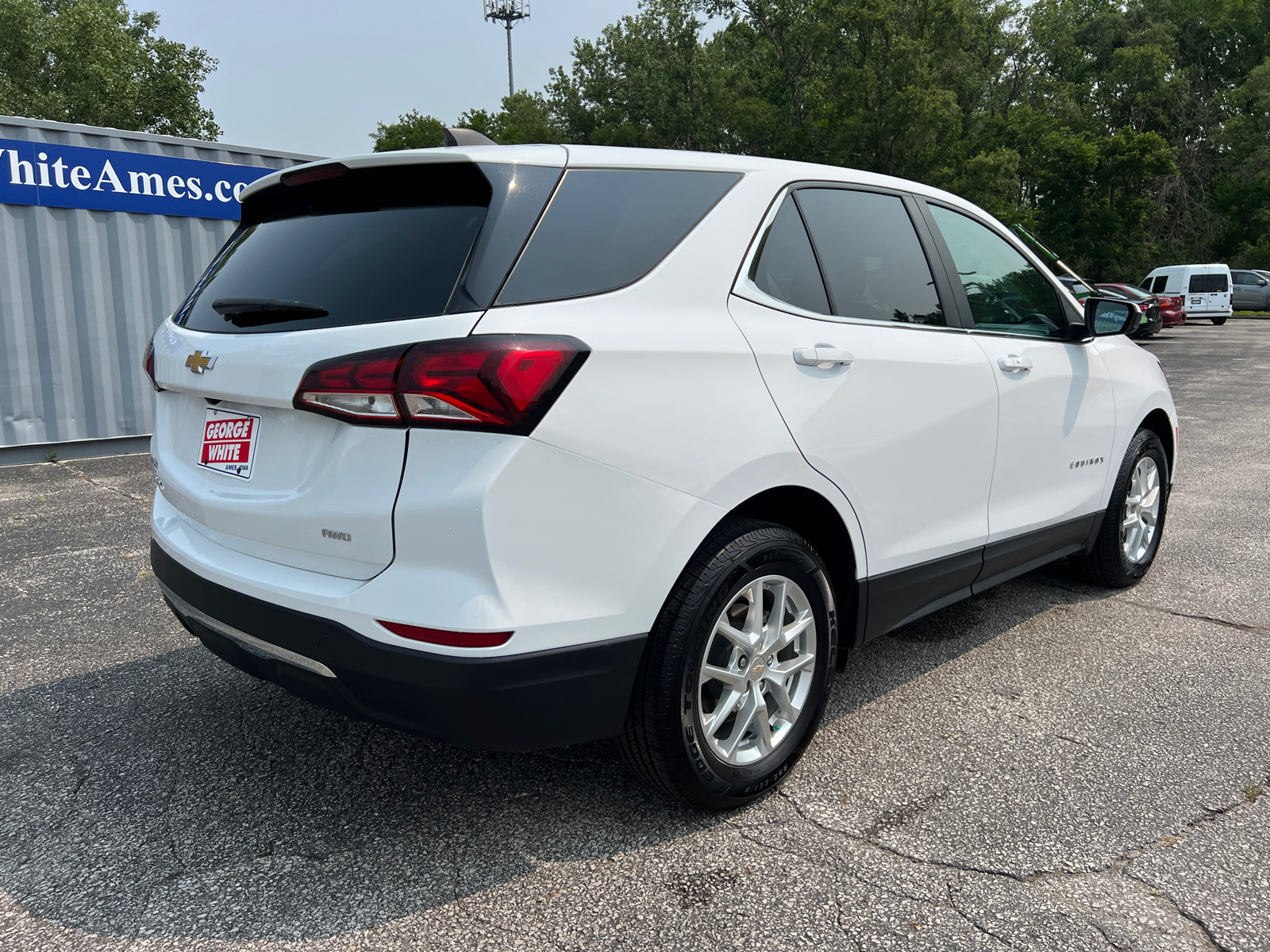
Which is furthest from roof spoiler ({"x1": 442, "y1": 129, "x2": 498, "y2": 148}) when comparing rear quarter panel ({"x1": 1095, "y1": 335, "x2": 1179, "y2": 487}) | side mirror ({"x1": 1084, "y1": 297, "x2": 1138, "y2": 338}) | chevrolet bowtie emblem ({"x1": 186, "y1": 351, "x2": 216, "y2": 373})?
rear quarter panel ({"x1": 1095, "y1": 335, "x2": 1179, "y2": 487})

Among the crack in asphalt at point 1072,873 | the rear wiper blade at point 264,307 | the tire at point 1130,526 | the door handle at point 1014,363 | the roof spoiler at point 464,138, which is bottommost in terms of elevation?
the crack in asphalt at point 1072,873

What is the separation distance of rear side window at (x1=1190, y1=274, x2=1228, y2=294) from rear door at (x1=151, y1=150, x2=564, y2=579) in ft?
113

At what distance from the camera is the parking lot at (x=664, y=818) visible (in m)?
2.15

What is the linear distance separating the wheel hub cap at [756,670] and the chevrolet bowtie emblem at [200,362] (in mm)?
1466

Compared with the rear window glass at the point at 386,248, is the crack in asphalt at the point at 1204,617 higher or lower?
lower

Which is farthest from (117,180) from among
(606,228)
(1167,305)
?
(1167,305)

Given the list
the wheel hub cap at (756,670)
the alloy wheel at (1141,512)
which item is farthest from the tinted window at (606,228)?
the alloy wheel at (1141,512)

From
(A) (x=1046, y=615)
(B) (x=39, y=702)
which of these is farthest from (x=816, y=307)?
(B) (x=39, y=702)

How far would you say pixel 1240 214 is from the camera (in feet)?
155

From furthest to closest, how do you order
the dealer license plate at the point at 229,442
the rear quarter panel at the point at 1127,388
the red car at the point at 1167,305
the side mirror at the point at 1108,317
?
1. the red car at the point at 1167,305
2. the rear quarter panel at the point at 1127,388
3. the side mirror at the point at 1108,317
4. the dealer license plate at the point at 229,442

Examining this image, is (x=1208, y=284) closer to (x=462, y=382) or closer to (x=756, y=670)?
(x=756, y=670)

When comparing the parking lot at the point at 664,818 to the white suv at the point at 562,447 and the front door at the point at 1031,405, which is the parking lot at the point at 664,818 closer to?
the white suv at the point at 562,447

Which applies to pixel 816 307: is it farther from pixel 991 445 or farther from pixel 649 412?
pixel 991 445

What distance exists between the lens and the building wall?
8.38 meters
